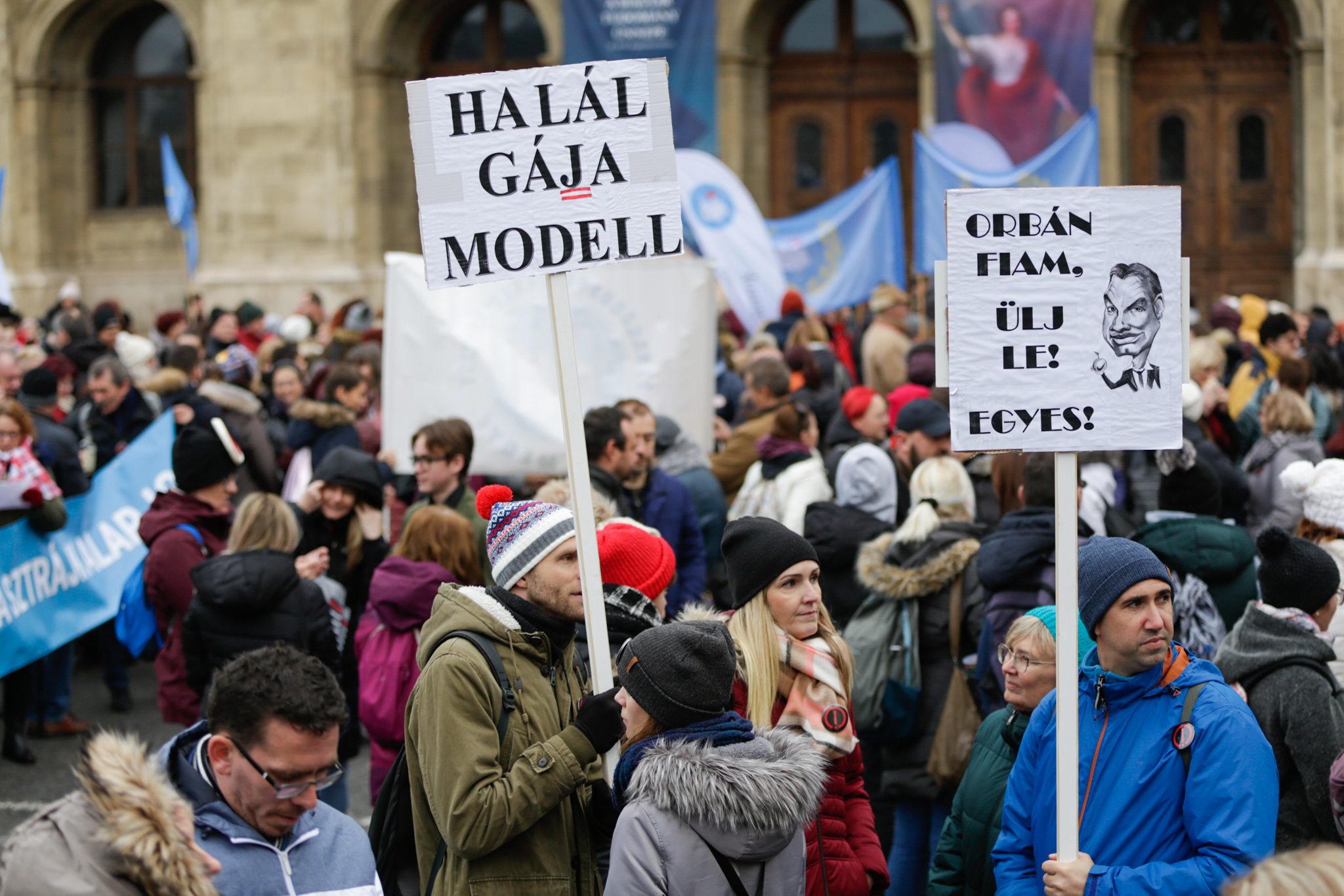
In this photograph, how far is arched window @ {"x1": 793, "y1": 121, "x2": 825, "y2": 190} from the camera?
68.6 ft

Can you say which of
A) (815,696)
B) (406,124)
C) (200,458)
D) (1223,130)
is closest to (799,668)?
(815,696)

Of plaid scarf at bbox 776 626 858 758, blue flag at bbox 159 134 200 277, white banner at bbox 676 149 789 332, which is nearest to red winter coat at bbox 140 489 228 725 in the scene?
plaid scarf at bbox 776 626 858 758

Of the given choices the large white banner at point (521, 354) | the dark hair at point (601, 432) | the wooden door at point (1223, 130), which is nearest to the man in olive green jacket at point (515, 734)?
the dark hair at point (601, 432)

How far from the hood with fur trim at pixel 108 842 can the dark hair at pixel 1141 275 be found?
2.21 metres

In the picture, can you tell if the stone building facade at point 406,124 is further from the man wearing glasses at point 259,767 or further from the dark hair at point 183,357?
the man wearing glasses at point 259,767

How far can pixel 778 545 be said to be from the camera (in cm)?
380

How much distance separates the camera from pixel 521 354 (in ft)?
24.5

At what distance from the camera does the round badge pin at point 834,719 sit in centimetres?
368

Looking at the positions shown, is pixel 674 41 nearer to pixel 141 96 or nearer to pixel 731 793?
pixel 141 96

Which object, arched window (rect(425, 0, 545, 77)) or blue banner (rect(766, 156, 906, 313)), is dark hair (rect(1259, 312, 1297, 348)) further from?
arched window (rect(425, 0, 545, 77))

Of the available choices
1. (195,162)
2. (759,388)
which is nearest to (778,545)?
(759,388)

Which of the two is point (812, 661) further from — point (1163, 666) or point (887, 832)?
point (887, 832)

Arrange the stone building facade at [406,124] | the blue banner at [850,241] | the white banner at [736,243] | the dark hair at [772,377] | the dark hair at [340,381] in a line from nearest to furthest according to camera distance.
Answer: the dark hair at [772,377]
the dark hair at [340,381]
the white banner at [736,243]
the blue banner at [850,241]
the stone building facade at [406,124]

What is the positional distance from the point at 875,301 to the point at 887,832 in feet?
20.9
